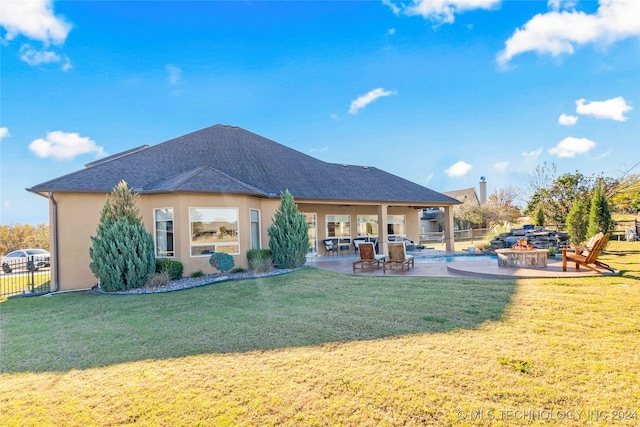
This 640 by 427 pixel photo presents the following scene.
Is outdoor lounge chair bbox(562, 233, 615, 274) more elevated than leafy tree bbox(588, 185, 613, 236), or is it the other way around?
leafy tree bbox(588, 185, 613, 236)

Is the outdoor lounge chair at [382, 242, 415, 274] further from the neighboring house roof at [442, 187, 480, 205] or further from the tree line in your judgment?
the tree line

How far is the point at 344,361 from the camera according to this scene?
4004 mm

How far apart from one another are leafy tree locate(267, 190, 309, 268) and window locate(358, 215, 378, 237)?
27.7ft

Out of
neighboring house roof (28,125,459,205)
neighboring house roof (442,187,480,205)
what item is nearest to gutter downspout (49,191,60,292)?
neighboring house roof (28,125,459,205)

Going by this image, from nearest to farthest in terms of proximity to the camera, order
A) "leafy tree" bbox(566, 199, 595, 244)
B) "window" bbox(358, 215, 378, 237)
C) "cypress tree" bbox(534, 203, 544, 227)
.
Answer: "leafy tree" bbox(566, 199, 595, 244), "window" bbox(358, 215, 378, 237), "cypress tree" bbox(534, 203, 544, 227)

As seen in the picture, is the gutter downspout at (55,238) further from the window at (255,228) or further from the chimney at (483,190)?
the chimney at (483,190)

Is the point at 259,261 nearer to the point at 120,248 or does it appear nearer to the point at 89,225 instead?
the point at 120,248

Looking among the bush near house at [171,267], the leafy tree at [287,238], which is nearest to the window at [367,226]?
the leafy tree at [287,238]

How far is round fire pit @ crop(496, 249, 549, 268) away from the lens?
995 centimetres

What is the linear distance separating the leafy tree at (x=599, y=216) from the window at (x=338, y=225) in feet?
40.9

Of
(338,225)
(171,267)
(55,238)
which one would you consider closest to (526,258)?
(338,225)

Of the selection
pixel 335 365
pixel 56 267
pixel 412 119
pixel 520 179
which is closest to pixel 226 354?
pixel 335 365

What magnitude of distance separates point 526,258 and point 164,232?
1251cm

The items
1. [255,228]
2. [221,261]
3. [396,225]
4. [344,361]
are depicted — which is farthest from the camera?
[396,225]
